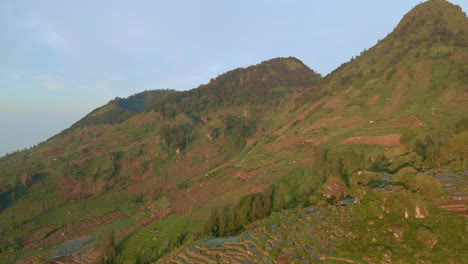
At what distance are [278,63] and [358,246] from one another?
151m

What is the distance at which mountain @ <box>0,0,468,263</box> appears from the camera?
2664 cm

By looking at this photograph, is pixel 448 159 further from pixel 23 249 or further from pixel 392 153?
pixel 23 249

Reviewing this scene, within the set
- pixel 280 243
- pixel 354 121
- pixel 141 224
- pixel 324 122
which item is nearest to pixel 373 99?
pixel 354 121

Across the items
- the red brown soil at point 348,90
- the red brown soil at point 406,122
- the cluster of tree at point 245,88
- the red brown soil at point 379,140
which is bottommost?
the red brown soil at point 379,140

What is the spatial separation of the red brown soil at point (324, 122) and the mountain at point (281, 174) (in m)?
0.34

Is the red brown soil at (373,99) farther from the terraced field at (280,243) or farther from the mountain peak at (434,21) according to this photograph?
the terraced field at (280,243)

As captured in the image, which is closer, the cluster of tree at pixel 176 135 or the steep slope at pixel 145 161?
the steep slope at pixel 145 161

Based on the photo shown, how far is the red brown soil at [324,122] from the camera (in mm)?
78219

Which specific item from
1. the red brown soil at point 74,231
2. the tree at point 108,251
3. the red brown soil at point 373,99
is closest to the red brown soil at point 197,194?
the tree at point 108,251

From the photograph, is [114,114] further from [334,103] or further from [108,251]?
[108,251]

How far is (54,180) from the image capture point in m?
91.1

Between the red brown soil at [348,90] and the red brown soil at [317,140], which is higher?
the red brown soil at [348,90]

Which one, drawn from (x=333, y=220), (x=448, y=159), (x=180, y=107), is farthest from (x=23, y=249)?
(x=180, y=107)

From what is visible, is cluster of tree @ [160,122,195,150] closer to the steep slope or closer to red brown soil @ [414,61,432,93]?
the steep slope
